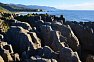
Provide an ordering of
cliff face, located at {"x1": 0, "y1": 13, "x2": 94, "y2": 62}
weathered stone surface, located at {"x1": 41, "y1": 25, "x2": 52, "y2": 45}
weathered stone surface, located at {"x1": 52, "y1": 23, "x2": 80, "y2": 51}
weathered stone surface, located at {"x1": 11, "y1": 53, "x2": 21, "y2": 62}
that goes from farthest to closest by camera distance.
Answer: weathered stone surface, located at {"x1": 52, "y1": 23, "x2": 80, "y2": 51}, weathered stone surface, located at {"x1": 41, "y1": 25, "x2": 52, "y2": 45}, weathered stone surface, located at {"x1": 11, "y1": 53, "x2": 21, "y2": 62}, cliff face, located at {"x1": 0, "y1": 13, "x2": 94, "y2": 62}

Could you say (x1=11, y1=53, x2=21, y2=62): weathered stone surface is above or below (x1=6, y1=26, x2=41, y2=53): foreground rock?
below

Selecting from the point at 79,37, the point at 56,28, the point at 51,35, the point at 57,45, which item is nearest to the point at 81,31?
the point at 79,37

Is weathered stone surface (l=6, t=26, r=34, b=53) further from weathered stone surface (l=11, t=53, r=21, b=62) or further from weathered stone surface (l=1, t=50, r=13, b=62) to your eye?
weathered stone surface (l=1, t=50, r=13, b=62)

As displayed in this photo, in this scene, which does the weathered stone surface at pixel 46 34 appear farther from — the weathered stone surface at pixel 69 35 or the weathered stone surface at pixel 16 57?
the weathered stone surface at pixel 16 57

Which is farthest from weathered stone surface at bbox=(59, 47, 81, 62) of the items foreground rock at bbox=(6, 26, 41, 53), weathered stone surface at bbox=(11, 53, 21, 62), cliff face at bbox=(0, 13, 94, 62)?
foreground rock at bbox=(6, 26, 41, 53)

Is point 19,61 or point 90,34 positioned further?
point 90,34

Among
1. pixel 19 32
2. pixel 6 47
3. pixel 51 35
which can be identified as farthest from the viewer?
pixel 51 35

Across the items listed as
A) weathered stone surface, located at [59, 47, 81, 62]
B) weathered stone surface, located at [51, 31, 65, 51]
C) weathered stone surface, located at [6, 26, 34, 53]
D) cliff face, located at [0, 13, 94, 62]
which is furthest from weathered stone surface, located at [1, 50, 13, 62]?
weathered stone surface, located at [51, 31, 65, 51]

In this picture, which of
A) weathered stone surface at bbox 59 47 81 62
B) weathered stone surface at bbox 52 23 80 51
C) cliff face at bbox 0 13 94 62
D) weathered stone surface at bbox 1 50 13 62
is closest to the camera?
weathered stone surface at bbox 59 47 81 62

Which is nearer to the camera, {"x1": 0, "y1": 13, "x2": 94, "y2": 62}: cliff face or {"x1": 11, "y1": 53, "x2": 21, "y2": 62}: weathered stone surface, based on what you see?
{"x1": 0, "y1": 13, "x2": 94, "y2": 62}: cliff face

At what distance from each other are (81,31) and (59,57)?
2054 centimetres

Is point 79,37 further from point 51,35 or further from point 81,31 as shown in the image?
point 51,35

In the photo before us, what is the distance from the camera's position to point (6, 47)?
1544 inches

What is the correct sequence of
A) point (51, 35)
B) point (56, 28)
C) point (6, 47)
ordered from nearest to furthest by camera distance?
1. point (6, 47)
2. point (51, 35)
3. point (56, 28)
